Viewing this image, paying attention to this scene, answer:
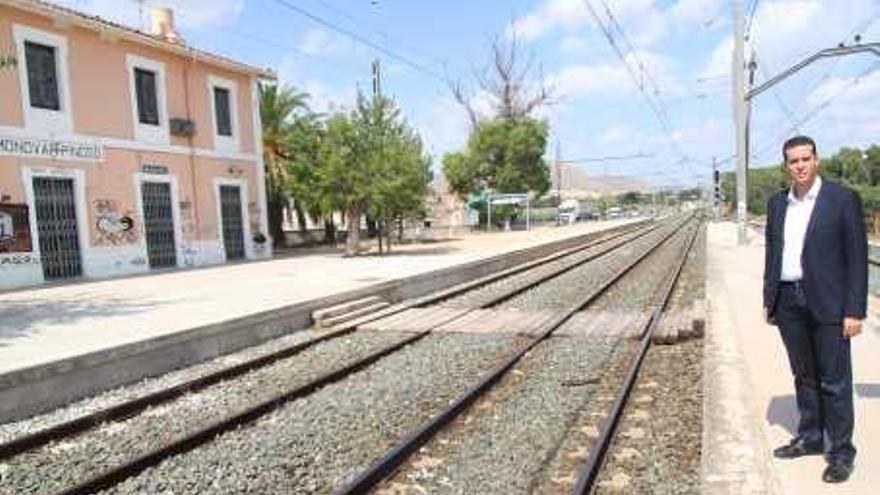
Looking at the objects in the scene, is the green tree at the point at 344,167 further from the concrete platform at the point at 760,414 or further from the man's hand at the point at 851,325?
the man's hand at the point at 851,325

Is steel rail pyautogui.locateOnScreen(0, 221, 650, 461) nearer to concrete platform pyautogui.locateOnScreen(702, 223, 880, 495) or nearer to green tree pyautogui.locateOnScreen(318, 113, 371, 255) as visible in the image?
concrete platform pyautogui.locateOnScreen(702, 223, 880, 495)

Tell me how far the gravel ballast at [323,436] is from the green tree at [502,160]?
181ft

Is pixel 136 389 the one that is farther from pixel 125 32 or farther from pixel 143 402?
pixel 125 32

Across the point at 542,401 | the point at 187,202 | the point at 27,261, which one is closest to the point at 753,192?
the point at 187,202

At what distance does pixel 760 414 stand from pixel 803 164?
91.2 inches

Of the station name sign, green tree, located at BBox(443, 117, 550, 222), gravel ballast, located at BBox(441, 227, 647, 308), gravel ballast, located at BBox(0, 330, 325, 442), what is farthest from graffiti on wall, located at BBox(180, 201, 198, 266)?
green tree, located at BBox(443, 117, 550, 222)

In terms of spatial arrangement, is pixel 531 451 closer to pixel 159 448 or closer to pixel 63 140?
pixel 159 448

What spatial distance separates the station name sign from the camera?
71.9 ft

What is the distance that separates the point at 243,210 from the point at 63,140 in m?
8.99

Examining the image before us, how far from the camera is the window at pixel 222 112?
102ft

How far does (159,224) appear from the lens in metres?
27.4

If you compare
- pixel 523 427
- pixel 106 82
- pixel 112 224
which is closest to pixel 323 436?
pixel 523 427

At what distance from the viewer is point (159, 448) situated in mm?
7129

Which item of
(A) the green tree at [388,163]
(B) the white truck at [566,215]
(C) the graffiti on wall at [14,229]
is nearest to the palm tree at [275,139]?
(A) the green tree at [388,163]
